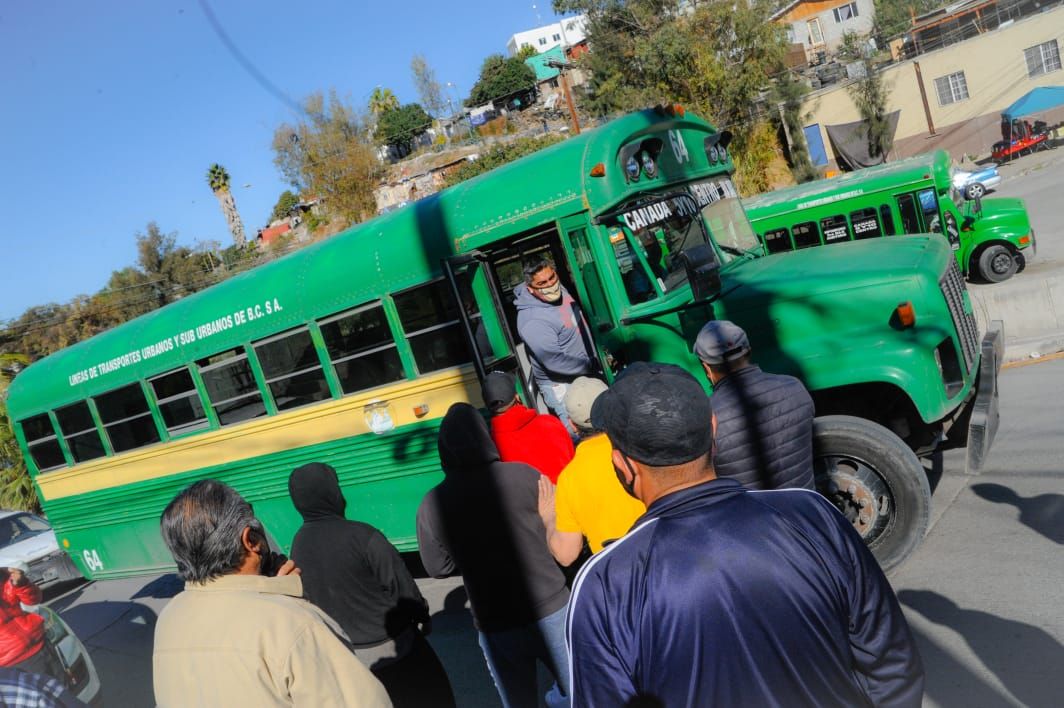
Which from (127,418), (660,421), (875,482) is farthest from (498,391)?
(127,418)

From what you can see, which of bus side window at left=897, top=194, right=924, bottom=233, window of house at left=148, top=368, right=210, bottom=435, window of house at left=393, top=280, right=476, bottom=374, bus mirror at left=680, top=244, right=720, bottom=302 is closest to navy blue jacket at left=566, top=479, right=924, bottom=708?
bus mirror at left=680, top=244, right=720, bottom=302

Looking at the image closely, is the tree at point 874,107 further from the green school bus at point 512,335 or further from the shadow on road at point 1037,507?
the shadow on road at point 1037,507

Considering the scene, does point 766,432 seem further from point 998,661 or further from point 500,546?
point 998,661

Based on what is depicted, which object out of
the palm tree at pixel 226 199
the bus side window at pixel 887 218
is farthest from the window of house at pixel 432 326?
the palm tree at pixel 226 199

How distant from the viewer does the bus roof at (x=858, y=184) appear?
12055mm

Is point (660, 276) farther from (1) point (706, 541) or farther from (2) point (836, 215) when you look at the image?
(2) point (836, 215)

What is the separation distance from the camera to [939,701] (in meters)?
3.61

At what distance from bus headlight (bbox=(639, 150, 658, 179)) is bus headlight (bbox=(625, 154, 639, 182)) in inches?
3.8

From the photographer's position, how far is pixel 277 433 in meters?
7.23

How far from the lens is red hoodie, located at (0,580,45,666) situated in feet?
14.4

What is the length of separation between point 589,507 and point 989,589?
107 inches

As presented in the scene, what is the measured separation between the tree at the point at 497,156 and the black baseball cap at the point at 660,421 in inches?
1705

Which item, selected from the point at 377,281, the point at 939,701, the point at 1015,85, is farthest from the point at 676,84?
the point at 939,701

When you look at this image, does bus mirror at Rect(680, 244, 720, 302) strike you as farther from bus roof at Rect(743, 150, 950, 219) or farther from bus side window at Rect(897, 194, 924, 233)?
bus side window at Rect(897, 194, 924, 233)
